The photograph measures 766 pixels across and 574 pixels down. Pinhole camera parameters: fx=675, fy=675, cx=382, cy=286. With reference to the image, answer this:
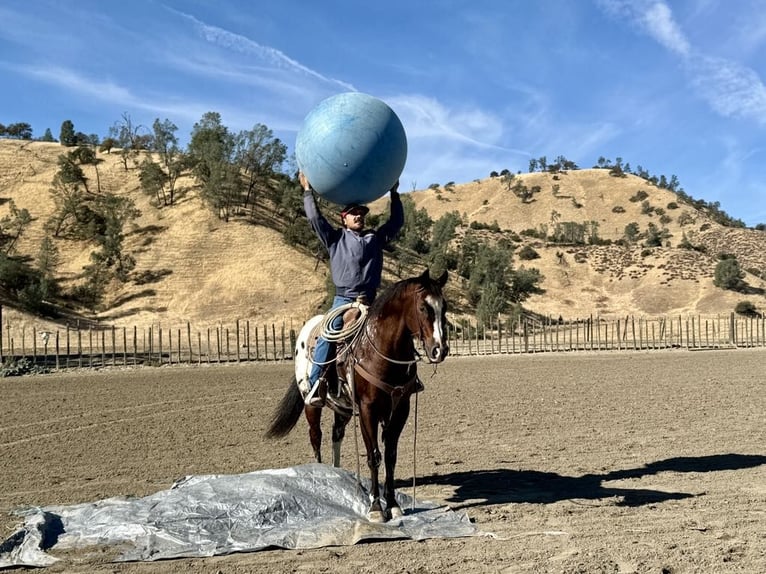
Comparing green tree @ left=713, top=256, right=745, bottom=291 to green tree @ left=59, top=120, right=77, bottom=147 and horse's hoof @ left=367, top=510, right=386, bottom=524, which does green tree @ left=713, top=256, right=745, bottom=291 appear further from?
green tree @ left=59, top=120, right=77, bottom=147

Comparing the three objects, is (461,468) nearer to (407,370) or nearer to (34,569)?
(407,370)

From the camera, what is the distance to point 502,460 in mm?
8578

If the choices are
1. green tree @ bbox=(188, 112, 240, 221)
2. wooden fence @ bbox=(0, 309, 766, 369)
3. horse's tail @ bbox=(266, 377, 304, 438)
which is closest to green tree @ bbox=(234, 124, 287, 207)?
green tree @ bbox=(188, 112, 240, 221)

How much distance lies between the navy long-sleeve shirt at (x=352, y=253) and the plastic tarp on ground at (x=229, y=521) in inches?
71.6

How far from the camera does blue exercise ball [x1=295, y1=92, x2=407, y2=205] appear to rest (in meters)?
6.26

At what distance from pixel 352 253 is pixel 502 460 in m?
3.76

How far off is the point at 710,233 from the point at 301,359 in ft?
250

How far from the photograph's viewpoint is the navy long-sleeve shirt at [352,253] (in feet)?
21.2

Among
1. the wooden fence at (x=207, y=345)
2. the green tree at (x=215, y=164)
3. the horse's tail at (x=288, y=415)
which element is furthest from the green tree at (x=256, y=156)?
the horse's tail at (x=288, y=415)

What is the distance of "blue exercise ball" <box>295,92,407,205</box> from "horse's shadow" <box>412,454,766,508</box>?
10.4 feet

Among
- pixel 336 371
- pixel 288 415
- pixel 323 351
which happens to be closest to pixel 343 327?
pixel 323 351

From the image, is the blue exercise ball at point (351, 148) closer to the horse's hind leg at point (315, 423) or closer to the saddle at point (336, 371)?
the saddle at point (336, 371)

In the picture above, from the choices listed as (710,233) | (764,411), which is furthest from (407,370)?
(710,233)

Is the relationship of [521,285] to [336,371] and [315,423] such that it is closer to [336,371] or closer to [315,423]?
[315,423]
